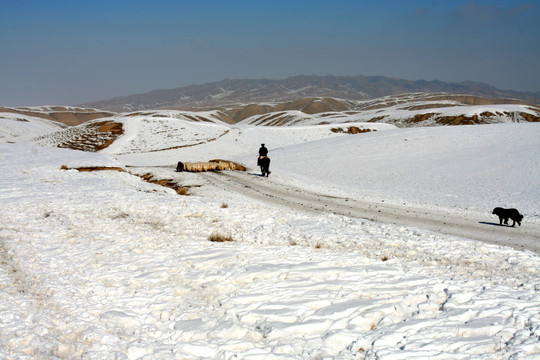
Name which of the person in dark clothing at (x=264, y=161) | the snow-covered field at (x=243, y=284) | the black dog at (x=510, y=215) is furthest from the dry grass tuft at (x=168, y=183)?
the black dog at (x=510, y=215)

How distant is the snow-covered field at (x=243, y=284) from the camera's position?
5.89 m

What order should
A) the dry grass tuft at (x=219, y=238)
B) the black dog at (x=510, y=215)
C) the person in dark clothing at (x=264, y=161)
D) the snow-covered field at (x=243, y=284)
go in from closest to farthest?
the snow-covered field at (x=243, y=284) < the dry grass tuft at (x=219, y=238) < the black dog at (x=510, y=215) < the person in dark clothing at (x=264, y=161)

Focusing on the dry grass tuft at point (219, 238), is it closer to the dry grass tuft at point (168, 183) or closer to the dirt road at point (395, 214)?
the dirt road at point (395, 214)

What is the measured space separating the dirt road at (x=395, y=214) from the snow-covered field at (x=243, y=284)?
1353 millimetres

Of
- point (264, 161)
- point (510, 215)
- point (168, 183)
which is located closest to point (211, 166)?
point (264, 161)

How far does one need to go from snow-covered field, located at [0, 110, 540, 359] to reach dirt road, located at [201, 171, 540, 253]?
1353mm

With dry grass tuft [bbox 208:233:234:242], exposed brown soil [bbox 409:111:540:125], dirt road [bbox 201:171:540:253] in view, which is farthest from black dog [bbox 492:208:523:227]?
exposed brown soil [bbox 409:111:540:125]

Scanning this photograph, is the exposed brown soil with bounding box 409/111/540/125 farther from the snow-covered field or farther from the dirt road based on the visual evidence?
the snow-covered field

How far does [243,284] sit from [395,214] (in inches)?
384

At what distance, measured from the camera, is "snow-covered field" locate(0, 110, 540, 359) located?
5.89 m

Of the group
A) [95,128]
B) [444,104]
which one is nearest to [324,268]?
[95,128]

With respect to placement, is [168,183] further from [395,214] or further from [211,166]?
[395,214]

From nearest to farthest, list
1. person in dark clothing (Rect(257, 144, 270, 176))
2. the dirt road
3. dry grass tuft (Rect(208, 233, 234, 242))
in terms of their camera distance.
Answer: dry grass tuft (Rect(208, 233, 234, 242)), the dirt road, person in dark clothing (Rect(257, 144, 270, 176))

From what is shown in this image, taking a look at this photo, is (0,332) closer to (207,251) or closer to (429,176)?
(207,251)
